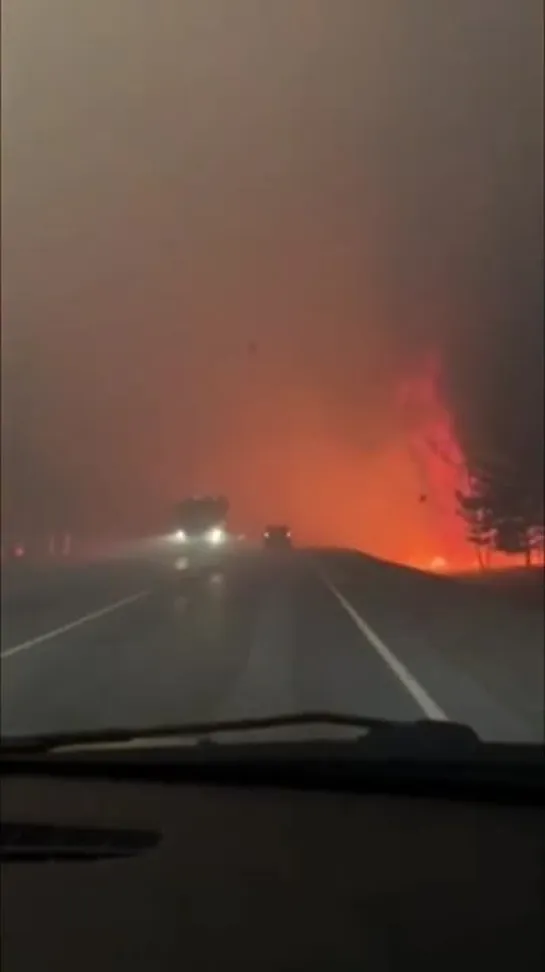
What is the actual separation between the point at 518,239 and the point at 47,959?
6.20m

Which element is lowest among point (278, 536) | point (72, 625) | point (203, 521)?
point (72, 625)

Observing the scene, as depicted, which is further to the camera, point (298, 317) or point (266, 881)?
point (298, 317)

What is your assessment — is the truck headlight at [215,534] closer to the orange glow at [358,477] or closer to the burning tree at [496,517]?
the orange glow at [358,477]

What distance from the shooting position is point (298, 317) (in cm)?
1200

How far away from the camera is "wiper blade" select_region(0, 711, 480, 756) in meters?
5.16

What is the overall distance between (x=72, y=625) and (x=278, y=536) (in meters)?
10.7

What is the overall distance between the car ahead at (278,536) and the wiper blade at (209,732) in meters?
3.93

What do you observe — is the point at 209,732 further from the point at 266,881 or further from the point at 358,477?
the point at 358,477

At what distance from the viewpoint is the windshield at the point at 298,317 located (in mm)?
7676

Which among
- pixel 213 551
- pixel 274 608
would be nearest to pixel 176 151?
pixel 213 551

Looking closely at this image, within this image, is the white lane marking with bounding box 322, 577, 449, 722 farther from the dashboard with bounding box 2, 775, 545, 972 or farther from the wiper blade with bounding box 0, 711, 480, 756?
the dashboard with bounding box 2, 775, 545, 972

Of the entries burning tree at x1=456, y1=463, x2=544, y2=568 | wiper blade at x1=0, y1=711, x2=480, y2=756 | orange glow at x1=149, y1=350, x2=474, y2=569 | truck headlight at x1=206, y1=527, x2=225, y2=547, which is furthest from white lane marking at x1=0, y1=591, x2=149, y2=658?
wiper blade at x1=0, y1=711, x2=480, y2=756

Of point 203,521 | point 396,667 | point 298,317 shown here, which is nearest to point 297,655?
point 396,667

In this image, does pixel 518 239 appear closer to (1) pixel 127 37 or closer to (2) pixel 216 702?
(1) pixel 127 37
